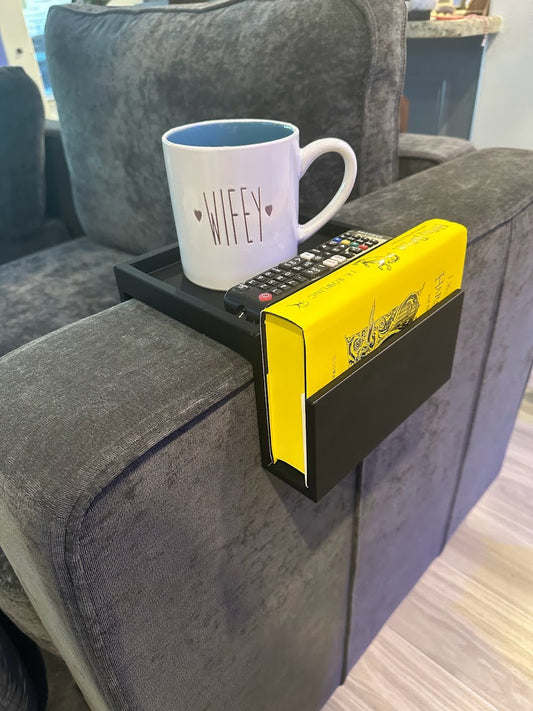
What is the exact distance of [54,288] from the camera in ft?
3.52

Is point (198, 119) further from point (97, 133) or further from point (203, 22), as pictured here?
point (97, 133)

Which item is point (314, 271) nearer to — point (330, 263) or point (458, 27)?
point (330, 263)

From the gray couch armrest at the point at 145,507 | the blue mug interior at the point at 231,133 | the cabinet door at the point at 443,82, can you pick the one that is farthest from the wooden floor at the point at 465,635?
the cabinet door at the point at 443,82

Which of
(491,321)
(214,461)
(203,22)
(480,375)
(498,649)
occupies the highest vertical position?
(203,22)

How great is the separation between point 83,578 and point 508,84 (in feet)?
7.52

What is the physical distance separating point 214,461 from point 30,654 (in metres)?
0.72

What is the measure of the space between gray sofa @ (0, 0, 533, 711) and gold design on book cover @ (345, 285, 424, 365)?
0.09m

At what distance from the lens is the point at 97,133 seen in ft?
3.43

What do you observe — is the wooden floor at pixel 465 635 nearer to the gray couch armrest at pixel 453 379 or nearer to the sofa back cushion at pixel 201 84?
the gray couch armrest at pixel 453 379

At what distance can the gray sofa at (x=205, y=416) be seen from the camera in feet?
1.23

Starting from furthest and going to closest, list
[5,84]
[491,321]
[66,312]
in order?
1. [5,84]
2. [66,312]
3. [491,321]

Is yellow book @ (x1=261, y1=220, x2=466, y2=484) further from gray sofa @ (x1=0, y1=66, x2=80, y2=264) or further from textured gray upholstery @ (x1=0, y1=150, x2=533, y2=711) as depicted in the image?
gray sofa @ (x1=0, y1=66, x2=80, y2=264)

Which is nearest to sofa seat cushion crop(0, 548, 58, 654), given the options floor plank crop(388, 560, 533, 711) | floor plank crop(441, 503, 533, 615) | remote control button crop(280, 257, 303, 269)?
remote control button crop(280, 257, 303, 269)

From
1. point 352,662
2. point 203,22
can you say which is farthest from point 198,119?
point 352,662
